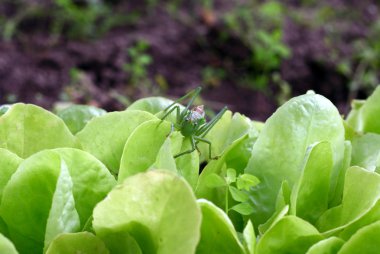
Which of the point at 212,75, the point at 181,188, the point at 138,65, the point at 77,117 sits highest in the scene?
the point at 181,188

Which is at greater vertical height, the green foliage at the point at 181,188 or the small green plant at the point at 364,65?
the green foliage at the point at 181,188

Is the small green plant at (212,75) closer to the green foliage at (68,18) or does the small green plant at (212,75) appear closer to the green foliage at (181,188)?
the green foliage at (68,18)

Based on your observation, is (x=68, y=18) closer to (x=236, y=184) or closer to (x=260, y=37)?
(x=260, y=37)

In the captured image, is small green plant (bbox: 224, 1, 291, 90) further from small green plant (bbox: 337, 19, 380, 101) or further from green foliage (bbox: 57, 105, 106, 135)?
green foliage (bbox: 57, 105, 106, 135)

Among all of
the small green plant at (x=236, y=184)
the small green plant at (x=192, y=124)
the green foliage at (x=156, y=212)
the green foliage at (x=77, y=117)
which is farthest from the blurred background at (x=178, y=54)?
the green foliage at (x=156, y=212)

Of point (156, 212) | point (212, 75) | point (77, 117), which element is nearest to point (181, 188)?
point (156, 212)

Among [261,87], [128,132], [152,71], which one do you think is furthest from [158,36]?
[128,132]

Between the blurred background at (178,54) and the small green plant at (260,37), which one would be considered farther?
the small green plant at (260,37)
